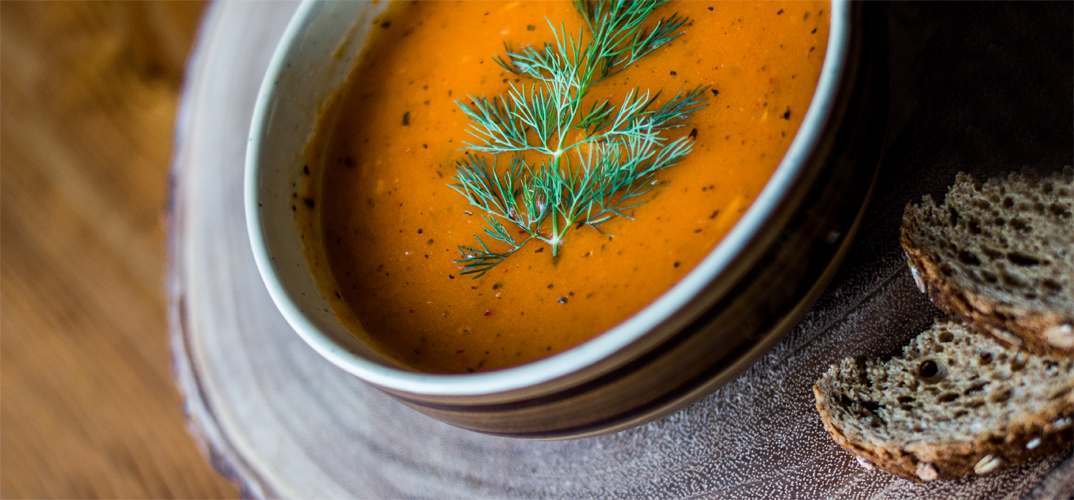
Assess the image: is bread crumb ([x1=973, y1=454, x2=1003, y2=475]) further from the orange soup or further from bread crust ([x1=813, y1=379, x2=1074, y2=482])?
the orange soup

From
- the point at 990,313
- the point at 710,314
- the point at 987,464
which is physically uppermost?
the point at 710,314

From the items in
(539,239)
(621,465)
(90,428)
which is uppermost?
(539,239)

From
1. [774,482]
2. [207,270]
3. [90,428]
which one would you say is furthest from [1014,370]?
[90,428]

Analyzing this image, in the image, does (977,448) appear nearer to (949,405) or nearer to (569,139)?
(949,405)

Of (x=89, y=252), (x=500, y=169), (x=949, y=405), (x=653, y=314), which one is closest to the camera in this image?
(x=653, y=314)

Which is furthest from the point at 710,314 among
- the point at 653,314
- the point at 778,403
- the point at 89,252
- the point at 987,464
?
the point at 89,252

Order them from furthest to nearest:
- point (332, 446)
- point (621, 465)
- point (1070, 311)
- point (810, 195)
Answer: point (332, 446), point (621, 465), point (1070, 311), point (810, 195)

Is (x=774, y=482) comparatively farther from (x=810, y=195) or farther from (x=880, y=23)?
(x=880, y=23)

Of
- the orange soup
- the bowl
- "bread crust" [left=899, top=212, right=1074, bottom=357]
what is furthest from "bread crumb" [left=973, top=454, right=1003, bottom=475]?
the orange soup
